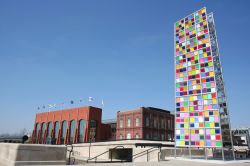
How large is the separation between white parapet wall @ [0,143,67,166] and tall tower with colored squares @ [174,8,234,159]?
14.6 meters

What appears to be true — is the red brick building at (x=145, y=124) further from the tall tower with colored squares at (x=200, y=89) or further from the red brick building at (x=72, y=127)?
the tall tower with colored squares at (x=200, y=89)

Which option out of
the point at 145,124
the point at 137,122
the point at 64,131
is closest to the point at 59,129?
the point at 64,131

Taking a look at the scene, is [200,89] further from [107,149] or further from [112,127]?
[112,127]

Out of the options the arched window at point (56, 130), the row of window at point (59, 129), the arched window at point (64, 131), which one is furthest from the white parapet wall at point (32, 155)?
the arched window at point (56, 130)

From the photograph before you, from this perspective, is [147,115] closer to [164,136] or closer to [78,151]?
[164,136]

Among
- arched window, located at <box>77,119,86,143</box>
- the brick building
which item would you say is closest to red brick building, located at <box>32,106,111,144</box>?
arched window, located at <box>77,119,86,143</box>

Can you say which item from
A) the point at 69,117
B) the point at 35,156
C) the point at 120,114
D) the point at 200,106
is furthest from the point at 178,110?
the point at 69,117

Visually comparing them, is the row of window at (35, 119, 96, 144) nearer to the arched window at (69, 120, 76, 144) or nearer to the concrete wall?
the arched window at (69, 120, 76, 144)

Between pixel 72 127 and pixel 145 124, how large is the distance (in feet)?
79.3

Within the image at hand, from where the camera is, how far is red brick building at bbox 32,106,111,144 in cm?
6164

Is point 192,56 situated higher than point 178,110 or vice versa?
point 192,56

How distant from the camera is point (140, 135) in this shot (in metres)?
56.4

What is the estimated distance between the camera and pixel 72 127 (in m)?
66.3

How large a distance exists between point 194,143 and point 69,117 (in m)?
52.6
